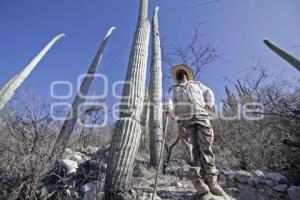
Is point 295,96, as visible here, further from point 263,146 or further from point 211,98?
point 211,98

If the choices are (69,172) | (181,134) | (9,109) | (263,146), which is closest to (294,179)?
(263,146)

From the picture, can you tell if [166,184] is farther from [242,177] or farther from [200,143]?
[242,177]

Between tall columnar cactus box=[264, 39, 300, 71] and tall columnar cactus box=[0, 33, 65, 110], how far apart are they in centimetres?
628

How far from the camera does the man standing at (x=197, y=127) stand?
3.01 meters

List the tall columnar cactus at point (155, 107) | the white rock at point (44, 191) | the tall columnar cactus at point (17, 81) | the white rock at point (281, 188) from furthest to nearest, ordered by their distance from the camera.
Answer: the tall columnar cactus at point (17, 81) → the tall columnar cactus at point (155, 107) → the white rock at point (281, 188) → the white rock at point (44, 191)

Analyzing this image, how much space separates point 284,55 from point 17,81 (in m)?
6.65

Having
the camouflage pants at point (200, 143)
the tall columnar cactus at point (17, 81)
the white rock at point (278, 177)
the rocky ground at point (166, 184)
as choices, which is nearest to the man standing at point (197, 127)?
the camouflage pants at point (200, 143)

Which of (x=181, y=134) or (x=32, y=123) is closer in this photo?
(x=181, y=134)

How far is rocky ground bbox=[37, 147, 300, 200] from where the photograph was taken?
335 centimetres

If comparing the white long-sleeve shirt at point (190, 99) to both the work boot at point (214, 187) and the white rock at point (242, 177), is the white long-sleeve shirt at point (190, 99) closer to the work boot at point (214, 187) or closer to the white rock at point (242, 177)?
the work boot at point (214, 187)

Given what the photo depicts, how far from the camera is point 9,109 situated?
5219mm

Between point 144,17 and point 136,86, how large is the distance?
1.95 meters

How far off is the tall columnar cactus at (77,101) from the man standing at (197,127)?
2.31 m

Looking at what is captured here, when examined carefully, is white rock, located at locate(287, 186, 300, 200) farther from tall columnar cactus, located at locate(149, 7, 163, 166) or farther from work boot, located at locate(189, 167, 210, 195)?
tall columnar cactus, located at locate(149, 7, 163, 166)
